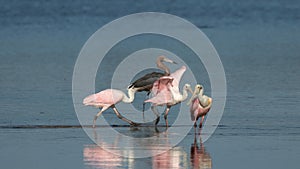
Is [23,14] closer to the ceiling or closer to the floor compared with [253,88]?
closer to the ceiling

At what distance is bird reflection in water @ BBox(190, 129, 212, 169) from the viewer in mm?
10859

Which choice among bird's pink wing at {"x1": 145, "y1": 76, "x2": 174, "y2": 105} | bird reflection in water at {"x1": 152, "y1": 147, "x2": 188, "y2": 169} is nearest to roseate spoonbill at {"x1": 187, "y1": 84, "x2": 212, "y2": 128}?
bird's pink wing at {"x1": 145, "y1": 76, "x2": 174, "y2": 105}

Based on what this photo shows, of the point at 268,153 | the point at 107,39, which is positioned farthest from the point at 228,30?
the point at 268,153

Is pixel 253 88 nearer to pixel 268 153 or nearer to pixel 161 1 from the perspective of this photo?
pixel 268 153

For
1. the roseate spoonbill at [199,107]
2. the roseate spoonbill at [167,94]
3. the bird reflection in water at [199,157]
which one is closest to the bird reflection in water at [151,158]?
the bird reflection in water at [199,157]

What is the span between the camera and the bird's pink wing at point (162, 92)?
47.8 feet

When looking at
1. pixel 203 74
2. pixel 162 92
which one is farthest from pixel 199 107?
pixel 203 74

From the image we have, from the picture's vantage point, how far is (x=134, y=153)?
11734 millimetres

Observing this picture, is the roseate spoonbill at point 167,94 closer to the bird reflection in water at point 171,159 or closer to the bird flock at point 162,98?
the bird flock at point 162,98

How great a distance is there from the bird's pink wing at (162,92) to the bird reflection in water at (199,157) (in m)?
1.98

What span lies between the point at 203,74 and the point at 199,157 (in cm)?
862

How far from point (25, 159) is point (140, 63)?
10.7 m

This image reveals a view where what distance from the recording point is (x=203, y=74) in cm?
1997

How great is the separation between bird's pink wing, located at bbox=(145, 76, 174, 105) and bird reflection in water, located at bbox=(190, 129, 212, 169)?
78.0 inches
